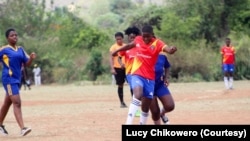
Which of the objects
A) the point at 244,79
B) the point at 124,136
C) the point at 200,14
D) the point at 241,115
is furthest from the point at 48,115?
the point at 200,14

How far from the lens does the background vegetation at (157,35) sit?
4975 centimetres

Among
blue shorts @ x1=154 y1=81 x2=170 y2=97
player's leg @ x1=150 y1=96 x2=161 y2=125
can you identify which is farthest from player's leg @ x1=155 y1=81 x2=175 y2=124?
player's leg @ x1=150 y1=96 x2=161 y2=125

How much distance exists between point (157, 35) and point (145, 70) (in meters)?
39.9

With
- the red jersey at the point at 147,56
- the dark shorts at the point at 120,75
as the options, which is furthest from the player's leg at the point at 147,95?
the dark shorts at the point at 120,75

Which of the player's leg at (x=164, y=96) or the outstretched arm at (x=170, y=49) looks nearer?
the outstretched arm at (x=170, y=49)

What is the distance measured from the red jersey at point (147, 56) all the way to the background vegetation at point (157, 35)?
35160mm

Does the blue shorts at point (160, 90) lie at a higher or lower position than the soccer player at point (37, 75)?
higher

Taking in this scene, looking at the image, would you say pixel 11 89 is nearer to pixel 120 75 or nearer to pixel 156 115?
pixel 156 115

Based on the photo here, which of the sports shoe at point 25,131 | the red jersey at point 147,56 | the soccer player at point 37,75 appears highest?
the red jersey at point 147,56

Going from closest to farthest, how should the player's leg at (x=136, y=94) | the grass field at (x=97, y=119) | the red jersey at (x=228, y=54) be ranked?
the player's leg at (x=136, y=94) → the grass field at (x=97, y=119) → the red jersey at (x=228, y=54)

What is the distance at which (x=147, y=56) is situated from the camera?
1337 centimetres

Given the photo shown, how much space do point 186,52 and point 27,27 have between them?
21.7 metres

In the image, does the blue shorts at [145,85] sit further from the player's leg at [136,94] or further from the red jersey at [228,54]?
the red jersey at [228,54]

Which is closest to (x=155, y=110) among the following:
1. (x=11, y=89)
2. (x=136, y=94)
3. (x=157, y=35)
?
(x=136, y=94)
